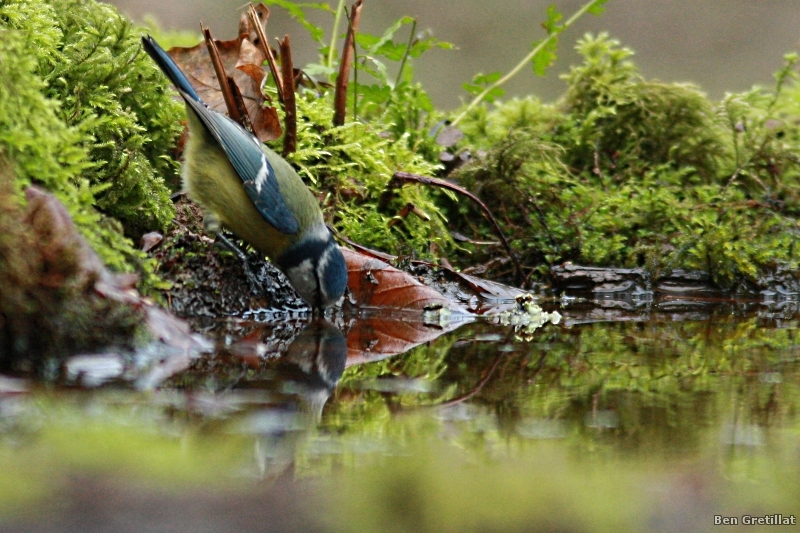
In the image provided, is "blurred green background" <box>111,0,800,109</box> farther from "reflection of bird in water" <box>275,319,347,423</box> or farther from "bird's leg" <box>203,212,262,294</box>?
"reflection of bird in water" <box>275,319,347,423</box>

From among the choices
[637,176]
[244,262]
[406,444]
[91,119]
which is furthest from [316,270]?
[637,176]

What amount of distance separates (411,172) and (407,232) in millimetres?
360

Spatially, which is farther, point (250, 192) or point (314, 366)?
point (250, 192)

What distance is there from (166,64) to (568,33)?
1002 centimetres

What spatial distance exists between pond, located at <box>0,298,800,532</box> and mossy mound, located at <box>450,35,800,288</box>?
74.2 inches

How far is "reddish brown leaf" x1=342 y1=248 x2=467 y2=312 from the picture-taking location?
12.1 feet

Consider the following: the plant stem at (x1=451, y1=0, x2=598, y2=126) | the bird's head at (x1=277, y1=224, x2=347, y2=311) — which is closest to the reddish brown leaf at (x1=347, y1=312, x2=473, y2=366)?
the bird's head at (x1=277, y1=224, x2=347, y2=311)

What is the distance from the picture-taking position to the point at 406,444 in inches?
64.7

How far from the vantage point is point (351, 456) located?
153cm

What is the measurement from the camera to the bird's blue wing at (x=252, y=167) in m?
3.53

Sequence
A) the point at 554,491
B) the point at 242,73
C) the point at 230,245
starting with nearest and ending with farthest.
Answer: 1. the point at 554,491
2. the point at 230,245
3. the point at 242,73

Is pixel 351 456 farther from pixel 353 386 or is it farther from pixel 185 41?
pixel 185 41

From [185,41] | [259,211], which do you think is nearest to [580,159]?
[259,211]

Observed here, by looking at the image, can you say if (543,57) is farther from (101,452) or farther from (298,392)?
(101,452)
